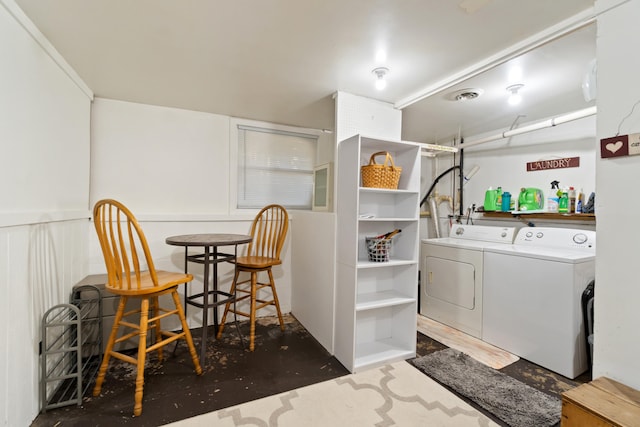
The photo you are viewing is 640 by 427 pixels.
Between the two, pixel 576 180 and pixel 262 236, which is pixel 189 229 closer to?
pixel 262 236

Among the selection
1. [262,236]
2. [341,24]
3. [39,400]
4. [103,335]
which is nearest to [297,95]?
[341,24]

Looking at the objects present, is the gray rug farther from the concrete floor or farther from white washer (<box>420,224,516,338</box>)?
white washer (<box>420,224,516,338</box>)

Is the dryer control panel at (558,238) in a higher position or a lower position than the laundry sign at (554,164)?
lower

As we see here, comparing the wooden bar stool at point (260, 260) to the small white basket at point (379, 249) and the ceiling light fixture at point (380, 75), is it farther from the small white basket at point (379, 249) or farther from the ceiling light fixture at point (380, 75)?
the ceiling light fixture at point (380, 75)

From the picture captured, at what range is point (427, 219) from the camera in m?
4.23

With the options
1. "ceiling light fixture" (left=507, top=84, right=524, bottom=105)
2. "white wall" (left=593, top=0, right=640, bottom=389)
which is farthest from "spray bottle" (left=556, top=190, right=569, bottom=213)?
"white wall" (left=593, top=0, right=640, bottom=389)

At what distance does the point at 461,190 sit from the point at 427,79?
202cm

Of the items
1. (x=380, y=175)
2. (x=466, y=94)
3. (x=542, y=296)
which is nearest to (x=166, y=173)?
(x=380, y=175)

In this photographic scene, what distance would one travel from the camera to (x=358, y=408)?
66.1 inches

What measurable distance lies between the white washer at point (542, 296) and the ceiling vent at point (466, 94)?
4.25 feet

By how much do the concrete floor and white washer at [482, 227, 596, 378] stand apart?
156mm

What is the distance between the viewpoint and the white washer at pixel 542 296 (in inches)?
78.4

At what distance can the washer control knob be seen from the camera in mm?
2283

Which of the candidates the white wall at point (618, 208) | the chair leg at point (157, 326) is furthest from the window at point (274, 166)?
the white wall at point (618, 208)
